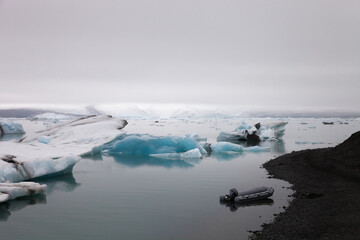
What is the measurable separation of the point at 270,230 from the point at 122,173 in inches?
373

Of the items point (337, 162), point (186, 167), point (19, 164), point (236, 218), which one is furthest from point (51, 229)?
point (337, 162)

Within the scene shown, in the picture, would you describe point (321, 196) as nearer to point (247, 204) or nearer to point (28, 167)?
point (247, 204)

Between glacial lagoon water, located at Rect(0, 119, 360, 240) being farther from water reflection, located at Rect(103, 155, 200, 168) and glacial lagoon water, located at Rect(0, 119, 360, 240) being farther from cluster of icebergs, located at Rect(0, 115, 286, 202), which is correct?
cluster of icebergs, located at Rect(0, 115, 286, 202)

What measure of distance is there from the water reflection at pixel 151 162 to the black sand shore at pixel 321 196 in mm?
4287

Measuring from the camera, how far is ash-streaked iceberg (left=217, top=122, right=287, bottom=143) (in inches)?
1400

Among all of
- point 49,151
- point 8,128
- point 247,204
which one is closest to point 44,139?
point 49,151

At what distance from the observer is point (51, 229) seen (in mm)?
8102

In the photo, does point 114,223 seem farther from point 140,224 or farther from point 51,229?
point 51,229

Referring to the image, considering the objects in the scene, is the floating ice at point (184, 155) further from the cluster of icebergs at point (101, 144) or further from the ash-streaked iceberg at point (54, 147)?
the ash-streaked iceberg at point (54, 147)

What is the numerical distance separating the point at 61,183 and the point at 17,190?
3.02 metres

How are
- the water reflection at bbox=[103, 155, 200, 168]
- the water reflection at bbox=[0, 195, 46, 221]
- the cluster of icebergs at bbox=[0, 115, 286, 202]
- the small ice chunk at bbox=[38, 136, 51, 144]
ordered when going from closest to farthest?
the water reflection at bbox=[0, 195, 46, 221] < the cluster of icebergs at bbox=[0, 115, 286, 202] < the water reflection at bbox=[103, 155, 200, 168] < the small ice chunk at bbox=[38, 136, 51, 144]

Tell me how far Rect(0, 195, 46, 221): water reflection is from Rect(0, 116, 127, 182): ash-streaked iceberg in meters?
1.16

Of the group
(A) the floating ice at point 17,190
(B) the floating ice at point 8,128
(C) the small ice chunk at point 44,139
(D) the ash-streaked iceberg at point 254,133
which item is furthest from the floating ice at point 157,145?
(B) the floating ice at point 8,128

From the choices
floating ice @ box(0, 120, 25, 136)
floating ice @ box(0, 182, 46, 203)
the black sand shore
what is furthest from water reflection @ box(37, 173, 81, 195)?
floating ice @ box(0, 120, 25, 136)
